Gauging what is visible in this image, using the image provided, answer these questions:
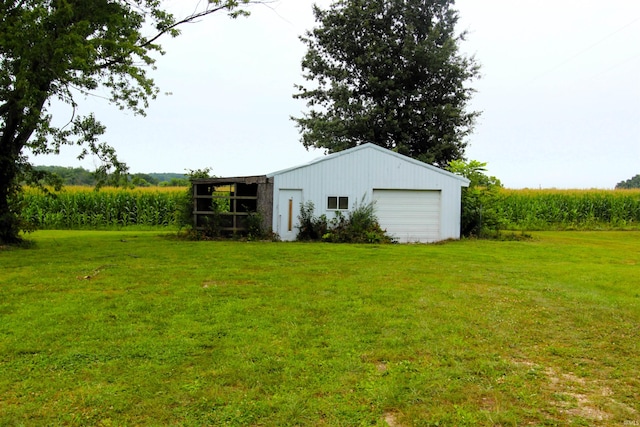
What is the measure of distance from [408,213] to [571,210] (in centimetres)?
1298

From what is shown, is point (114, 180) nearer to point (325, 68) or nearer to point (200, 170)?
point (200, 170)

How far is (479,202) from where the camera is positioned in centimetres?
1753

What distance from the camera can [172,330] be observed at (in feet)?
16.4

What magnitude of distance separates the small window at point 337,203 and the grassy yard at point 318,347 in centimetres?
738

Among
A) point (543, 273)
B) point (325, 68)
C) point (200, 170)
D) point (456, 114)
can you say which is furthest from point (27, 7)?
point (456, 114)

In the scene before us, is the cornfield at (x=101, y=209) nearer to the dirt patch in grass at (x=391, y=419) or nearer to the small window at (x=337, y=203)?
the small window at (x=337, y=203)

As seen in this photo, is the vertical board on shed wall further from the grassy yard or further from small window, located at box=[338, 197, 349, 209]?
the grassy yard

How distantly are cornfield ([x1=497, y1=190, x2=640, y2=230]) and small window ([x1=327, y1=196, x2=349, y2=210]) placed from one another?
1121cm

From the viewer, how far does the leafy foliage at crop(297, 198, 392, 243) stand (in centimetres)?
1577

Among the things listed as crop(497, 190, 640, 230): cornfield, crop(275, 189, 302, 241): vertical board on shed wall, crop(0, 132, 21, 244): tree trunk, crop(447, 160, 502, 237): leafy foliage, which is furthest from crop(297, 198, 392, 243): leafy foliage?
crop(497, 190, 640, 230): cornfield

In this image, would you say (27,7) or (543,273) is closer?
(543,273)

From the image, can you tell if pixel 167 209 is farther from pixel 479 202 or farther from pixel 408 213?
pixel 479 202

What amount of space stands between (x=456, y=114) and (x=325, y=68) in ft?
27.5

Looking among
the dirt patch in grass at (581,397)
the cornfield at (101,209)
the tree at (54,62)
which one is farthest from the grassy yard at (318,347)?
the cornfield at (101,209)
